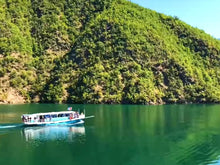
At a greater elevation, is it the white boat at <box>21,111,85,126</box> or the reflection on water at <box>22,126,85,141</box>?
the white boat at <box>21,111,85,126</box>

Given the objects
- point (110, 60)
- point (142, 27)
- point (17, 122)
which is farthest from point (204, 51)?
point (17, 122)

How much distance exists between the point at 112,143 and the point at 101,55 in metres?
108

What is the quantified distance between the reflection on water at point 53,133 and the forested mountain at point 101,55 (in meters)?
70.9

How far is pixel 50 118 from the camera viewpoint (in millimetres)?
72062

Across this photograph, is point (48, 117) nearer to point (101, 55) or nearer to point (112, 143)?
point (112, 143)

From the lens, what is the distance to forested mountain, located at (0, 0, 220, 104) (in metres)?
146

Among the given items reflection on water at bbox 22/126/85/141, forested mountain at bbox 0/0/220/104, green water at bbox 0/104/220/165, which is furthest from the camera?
forested mountain at bbox 0/0/220/104

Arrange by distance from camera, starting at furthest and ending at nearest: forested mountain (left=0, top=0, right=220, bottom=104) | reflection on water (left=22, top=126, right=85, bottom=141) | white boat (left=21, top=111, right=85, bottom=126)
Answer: forested mountain (left=0, top=0, right=220, bottom=104) → white boat (left=21, top=111, right=85, bottom=126) → reflection on water (left=22, top=126, right=85, bottom=141)

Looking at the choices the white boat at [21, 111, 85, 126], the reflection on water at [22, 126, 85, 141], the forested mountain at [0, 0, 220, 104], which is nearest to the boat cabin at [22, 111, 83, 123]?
the white boat at [21, 111, 85, 126]

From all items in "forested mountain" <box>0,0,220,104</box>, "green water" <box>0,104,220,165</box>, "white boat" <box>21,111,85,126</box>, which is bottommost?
"green water" <box>0,104,220,165</box>

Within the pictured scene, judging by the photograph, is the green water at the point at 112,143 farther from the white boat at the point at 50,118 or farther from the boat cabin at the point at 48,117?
the boat cabin at the point at 48,117

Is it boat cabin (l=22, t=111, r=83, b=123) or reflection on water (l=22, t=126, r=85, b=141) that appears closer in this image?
reflection on water (l=22, t=126, r=85, b=141)

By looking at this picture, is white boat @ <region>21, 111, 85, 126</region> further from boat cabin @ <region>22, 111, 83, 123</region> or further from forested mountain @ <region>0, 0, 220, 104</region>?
forested mountain @ <region>0, 0, 220, 104</region>

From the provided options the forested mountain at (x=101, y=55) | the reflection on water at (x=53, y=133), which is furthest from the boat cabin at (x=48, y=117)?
the forested mountain at (x=101, y=55)
